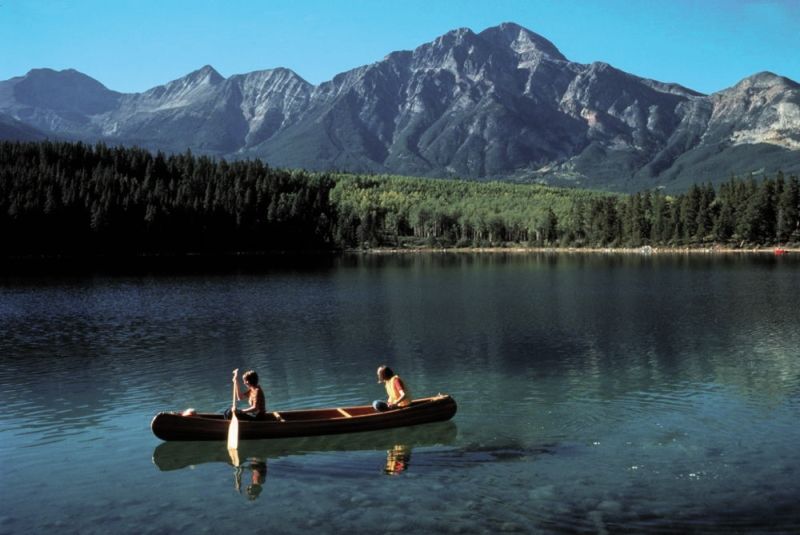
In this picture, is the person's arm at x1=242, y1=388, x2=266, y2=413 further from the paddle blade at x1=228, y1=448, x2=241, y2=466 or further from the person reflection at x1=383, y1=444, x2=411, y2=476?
the person reflection at x1=383, y1=444, x2=411, y2=476

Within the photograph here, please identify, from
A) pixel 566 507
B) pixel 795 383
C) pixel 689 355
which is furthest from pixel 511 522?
pixel 689 355

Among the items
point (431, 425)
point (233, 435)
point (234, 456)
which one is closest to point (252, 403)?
point (233, 435)

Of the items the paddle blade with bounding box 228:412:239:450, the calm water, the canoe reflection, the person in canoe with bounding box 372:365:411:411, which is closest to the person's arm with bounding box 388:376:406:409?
the person in canoe with bounding box 372:365:411:411

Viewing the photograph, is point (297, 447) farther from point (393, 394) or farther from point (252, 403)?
point (393, 394)

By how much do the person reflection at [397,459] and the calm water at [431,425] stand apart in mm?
125

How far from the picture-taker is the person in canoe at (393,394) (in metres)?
28.2

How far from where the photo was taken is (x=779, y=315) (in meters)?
62.6

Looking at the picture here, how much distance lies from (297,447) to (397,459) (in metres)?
4.03

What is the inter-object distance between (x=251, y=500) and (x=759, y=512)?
14.6 metres

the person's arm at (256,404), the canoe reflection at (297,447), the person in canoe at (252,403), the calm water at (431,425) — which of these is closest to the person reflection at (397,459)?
the canoe reflection at (297,447)

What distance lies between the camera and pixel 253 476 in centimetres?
2356

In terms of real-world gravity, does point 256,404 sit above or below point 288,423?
above

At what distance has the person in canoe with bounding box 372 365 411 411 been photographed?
2825 centimetres

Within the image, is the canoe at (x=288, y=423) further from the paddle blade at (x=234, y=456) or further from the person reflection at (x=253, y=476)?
the person reflection at (x=253, y=476)
